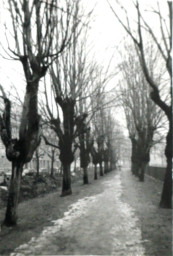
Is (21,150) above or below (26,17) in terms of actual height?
below

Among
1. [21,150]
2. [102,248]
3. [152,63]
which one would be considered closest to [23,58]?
[21,150]

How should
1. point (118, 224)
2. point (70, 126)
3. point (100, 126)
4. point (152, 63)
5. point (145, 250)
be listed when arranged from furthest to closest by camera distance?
point (100, 126)
point (152, 63)
point (70, 126)
point (118, 224)
point (145, 250)

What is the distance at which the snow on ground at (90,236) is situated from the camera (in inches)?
220

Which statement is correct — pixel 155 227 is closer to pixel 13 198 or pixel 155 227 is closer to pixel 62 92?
pixel 13 198

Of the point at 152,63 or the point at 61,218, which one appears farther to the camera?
the point at 152,63

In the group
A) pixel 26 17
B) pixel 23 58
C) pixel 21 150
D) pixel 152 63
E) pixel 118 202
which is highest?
pixel 152 63

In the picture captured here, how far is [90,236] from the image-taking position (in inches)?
258

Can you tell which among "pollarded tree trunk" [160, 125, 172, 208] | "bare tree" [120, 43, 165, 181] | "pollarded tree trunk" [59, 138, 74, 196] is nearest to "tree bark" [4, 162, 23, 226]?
"pollarded tree trunk" [160, 125, 172, 208]

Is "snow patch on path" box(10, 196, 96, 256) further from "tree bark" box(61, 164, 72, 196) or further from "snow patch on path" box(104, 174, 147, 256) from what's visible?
"tree bark" box(61, 164, 72, 196)

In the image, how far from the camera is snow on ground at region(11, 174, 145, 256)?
220 inches

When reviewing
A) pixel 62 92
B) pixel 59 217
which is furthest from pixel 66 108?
pixel 59 217

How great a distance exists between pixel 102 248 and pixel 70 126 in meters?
9.81

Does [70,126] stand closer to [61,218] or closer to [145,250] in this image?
[61,218]

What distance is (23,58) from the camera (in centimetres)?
831
